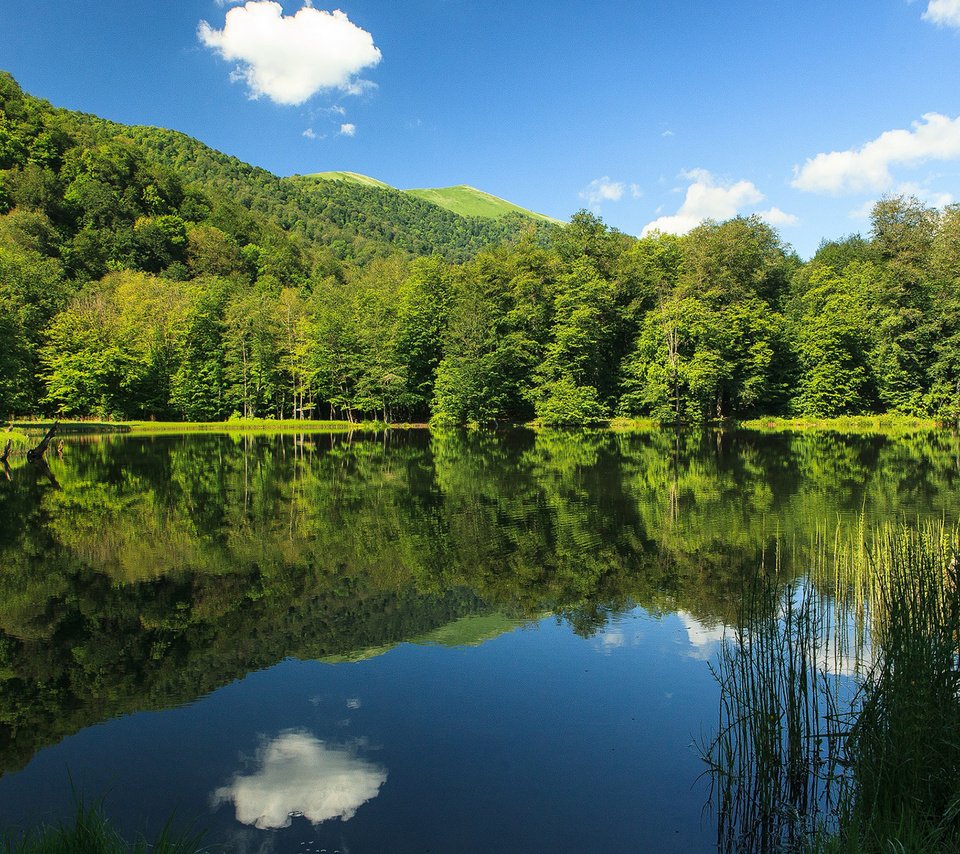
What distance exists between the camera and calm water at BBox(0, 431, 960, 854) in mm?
5301

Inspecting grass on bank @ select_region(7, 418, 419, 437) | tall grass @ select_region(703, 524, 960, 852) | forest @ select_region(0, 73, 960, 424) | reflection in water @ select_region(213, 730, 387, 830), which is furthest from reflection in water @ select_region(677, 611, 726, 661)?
grass on bank @ select_region(7, 418, 419, 437)

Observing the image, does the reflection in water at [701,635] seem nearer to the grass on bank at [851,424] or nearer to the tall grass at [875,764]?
the tall grass at [875,764]

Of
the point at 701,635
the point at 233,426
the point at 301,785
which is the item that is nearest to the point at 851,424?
the point at 701,635

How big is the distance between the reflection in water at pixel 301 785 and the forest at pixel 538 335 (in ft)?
153

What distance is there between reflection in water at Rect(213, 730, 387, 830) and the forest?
46.6 m

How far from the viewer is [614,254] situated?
208ft

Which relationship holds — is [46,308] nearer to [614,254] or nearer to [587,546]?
[614,254]

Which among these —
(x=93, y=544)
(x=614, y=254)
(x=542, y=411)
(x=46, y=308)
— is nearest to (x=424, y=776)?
(x=93, y=544)

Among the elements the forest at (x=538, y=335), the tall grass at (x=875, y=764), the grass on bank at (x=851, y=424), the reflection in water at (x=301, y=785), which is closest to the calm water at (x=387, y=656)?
the reflection in water at (x=301, y=785)

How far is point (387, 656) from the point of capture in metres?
8.69

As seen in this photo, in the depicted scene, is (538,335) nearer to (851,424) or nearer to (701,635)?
(851,424)

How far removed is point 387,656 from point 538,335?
179 ft

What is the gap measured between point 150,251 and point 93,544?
91.8 meters

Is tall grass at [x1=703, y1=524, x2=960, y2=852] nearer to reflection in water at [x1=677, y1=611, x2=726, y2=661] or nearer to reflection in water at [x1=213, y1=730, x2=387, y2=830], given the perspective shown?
reflection in water at [x1=677, y1=611, x2=726, y2=661]
